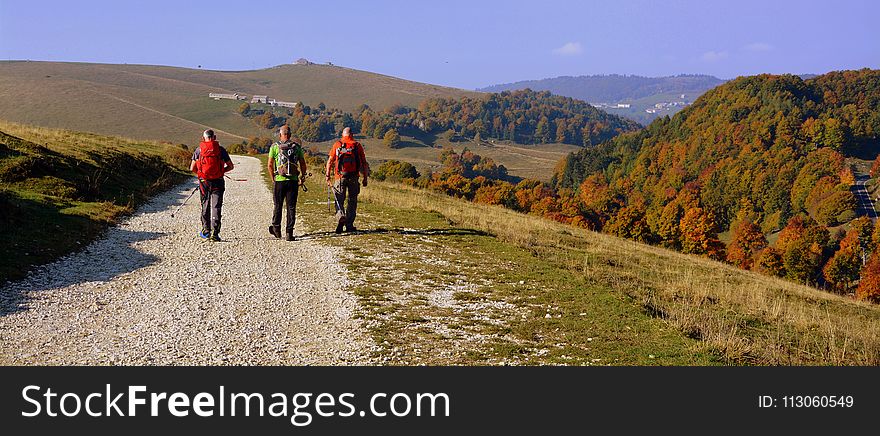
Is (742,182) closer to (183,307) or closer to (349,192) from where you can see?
(349,192)

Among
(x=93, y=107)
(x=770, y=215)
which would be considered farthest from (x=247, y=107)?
(x=770, y=215)

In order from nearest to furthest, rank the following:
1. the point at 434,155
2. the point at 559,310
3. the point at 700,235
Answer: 1. the point at 559,310
2. the point at 700,235
3. the point at 434,155

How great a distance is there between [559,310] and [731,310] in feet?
11.3

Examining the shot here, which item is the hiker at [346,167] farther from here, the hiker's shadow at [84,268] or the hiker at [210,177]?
the hiker's shadow at [84,268]

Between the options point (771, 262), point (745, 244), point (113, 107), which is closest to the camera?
point (771, 262)

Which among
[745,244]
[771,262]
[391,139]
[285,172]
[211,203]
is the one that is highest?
[285,172]

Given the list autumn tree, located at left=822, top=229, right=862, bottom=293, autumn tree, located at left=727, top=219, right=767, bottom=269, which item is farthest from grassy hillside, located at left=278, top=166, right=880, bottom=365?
autumn tree, located at left=727, top=219, right=767, bottom=269

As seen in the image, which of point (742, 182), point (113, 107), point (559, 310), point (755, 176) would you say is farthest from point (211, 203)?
point (113, 107)

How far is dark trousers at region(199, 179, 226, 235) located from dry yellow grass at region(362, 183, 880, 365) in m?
6.61

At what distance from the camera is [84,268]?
11.0 m

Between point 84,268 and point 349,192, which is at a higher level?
point 349,192

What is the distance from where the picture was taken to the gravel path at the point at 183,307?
720 cm

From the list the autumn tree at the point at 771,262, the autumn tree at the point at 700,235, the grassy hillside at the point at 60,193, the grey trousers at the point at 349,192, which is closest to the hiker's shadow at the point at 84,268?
the grassy hillside at the point at 60,193

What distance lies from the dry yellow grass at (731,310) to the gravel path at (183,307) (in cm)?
435
